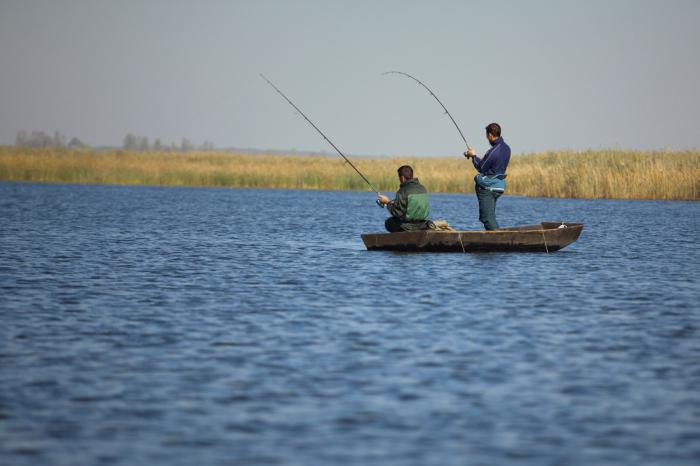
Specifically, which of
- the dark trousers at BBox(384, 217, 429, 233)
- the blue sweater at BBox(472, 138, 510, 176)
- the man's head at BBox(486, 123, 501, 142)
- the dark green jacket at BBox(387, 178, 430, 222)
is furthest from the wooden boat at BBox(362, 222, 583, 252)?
the man's head at BBox(486, 123, 501, 142)

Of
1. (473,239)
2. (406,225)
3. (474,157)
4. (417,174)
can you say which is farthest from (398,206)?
(417,174)

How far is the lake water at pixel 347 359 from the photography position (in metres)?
7.11

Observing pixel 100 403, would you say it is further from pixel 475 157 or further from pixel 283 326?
pixel 475 157

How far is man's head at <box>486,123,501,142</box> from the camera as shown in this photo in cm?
1897

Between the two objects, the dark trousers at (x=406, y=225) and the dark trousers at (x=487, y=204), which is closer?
the dark trousers at (x=406, y=225)

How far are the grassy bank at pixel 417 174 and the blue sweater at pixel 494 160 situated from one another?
2387cm

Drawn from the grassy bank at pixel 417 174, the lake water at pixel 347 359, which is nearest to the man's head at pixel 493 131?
the lake water at pixel 347 359

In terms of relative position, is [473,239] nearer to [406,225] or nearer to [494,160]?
[406,225]

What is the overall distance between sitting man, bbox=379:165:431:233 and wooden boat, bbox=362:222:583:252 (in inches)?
8.6

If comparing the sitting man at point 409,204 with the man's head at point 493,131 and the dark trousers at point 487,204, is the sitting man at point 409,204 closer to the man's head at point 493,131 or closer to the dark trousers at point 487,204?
the dark trousers at point 487,204

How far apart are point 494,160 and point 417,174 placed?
35342 mm

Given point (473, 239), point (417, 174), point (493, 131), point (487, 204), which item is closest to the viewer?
point (493, 131)

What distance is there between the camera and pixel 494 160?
62.6 ft

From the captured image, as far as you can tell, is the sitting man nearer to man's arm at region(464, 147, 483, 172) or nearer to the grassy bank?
man's arm at region(464, 147, 483, 172)
